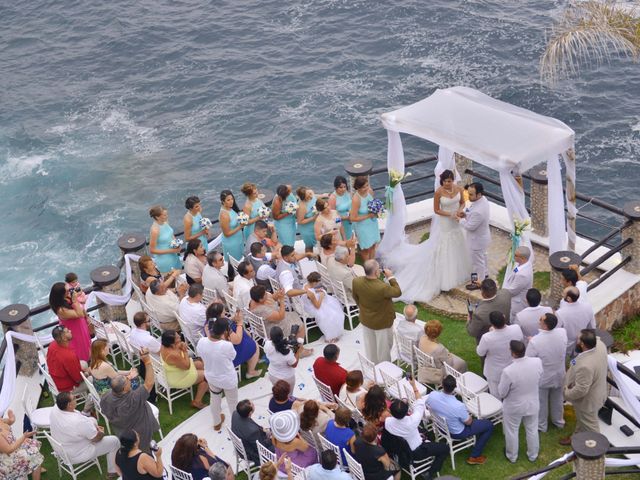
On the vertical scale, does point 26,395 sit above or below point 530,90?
above

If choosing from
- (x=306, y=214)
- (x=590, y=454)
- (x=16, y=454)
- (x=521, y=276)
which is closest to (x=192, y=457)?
(x=16, y=454)

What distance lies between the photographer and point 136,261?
15.9m

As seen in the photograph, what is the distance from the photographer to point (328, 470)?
1022 centimetres

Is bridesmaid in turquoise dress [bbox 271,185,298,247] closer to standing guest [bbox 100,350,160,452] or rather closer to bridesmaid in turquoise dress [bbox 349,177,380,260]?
bridesmaid in turquoise dress [bbox 349,177,380,260]

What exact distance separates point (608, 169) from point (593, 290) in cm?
1110

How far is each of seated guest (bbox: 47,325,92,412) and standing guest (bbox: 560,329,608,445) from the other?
274 inches

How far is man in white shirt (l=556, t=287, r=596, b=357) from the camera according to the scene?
12.4 m

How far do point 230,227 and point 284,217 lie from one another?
3.27ft

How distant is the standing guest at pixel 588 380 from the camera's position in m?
11.5

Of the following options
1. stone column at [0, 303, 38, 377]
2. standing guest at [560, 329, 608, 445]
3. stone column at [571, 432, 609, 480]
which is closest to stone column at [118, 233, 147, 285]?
stone column at [0, 303, 38, 377]

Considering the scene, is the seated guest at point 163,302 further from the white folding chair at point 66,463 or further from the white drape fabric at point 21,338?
the white folding chair at point 66,463

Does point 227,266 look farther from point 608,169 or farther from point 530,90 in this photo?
point 530,90

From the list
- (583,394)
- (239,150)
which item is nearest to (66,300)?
(583,394)

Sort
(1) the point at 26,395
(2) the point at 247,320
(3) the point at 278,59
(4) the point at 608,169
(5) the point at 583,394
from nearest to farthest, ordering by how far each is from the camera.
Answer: (5) the point at 583,394, (1) the point at 26,395, (2) the point at 247,320, (4) the point at 608,169, (3) the point at 278,59
